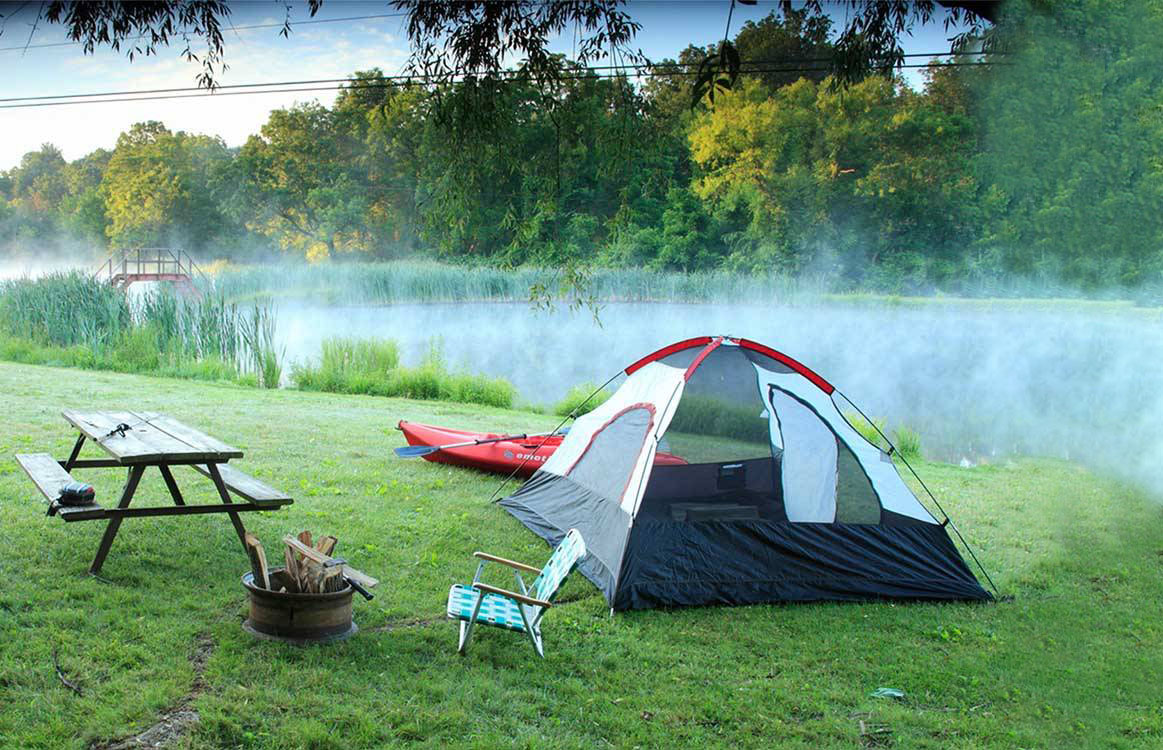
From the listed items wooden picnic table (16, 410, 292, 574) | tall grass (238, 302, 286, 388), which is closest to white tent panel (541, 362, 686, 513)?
wooden picnic table (16, 410, 292, 574)

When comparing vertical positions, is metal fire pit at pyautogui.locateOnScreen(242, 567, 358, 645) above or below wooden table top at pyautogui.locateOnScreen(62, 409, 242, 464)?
below

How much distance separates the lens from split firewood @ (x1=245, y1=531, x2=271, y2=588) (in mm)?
3691

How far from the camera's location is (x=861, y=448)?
534 centimetres

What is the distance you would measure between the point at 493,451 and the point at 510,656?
347cm

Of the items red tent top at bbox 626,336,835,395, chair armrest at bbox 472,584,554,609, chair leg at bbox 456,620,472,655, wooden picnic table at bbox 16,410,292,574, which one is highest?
red tent top at bbox 626,336,835,395

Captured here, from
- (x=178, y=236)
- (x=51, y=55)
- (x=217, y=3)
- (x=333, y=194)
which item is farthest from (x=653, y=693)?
(x=178, y=236)

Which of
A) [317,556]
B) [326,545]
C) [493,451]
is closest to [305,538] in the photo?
[326,545]

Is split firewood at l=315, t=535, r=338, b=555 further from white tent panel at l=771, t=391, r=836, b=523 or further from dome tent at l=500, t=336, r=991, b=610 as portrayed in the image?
white tent panel at l=771, t=391, r=836, b=523

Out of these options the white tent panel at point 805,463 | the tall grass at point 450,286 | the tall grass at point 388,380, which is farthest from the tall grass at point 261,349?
the white tent panel at point 805,463

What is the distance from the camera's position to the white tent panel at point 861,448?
5141 millimetres

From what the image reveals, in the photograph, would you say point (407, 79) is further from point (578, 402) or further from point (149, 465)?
point (578, 402)

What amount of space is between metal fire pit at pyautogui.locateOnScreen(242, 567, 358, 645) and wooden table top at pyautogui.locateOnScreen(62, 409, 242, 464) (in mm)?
663

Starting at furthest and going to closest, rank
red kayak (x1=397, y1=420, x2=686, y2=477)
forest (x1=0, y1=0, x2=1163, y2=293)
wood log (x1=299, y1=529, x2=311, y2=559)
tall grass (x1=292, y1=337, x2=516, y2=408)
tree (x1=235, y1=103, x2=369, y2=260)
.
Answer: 1. tree (x1=235, y1=103, x2=369, y2=260)
2. forest (x1=0, y1=0, x2=1163, y2=293)
3. tall grass (x1=292, y1=337, x2=516, y2=408)
4. red kayak (x1=397, y1=420, x2=686, y2=477)
5. wood log (x1=299, y1=529, x2=311, y2=559)

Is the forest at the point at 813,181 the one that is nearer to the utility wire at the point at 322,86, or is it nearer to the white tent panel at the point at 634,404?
the utility wire at the point at 322,86
